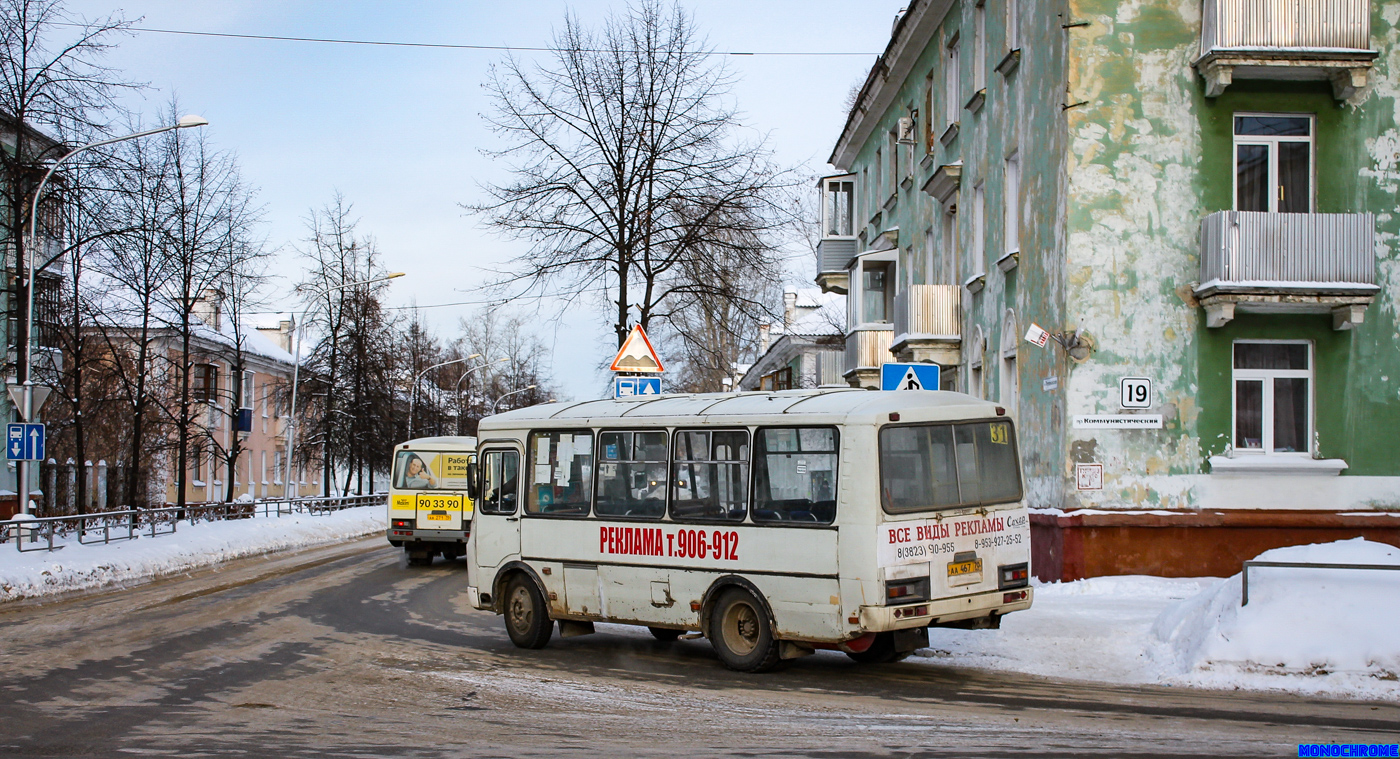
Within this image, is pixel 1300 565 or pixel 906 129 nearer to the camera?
pixel 1300 565

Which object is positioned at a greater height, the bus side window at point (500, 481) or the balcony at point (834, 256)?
the balcony at point (834, 256)

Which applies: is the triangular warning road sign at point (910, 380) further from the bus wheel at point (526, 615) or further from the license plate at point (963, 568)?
the bus wheel at point (526, 615)

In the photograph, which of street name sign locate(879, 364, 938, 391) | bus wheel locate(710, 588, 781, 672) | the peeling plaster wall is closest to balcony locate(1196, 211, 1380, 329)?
the peeling plaster wall

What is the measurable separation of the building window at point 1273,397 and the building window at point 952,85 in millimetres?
8783

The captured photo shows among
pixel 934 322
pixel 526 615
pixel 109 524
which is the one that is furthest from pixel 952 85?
pixel 109 524

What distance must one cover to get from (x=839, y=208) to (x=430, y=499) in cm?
1881

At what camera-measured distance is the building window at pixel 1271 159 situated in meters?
18.3

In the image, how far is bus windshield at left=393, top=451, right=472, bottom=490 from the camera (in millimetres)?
26516

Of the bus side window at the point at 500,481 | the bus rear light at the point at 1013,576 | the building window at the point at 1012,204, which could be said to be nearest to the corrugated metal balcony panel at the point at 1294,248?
the building window at the point at 1012,204

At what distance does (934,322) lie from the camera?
83.1 ft

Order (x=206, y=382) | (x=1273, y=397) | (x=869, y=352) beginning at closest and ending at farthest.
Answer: (x=1273, y=397), (x=869, y=352), (x=206, y=382)

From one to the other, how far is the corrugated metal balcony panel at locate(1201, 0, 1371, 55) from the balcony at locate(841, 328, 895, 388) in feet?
47.4

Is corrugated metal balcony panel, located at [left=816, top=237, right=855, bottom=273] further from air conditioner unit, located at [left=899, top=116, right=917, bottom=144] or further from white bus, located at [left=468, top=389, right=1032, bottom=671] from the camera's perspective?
white bus, located at [left=468, top=389, right=1032, bottom=671]

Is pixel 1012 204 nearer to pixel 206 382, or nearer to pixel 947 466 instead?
pixel 947 466
